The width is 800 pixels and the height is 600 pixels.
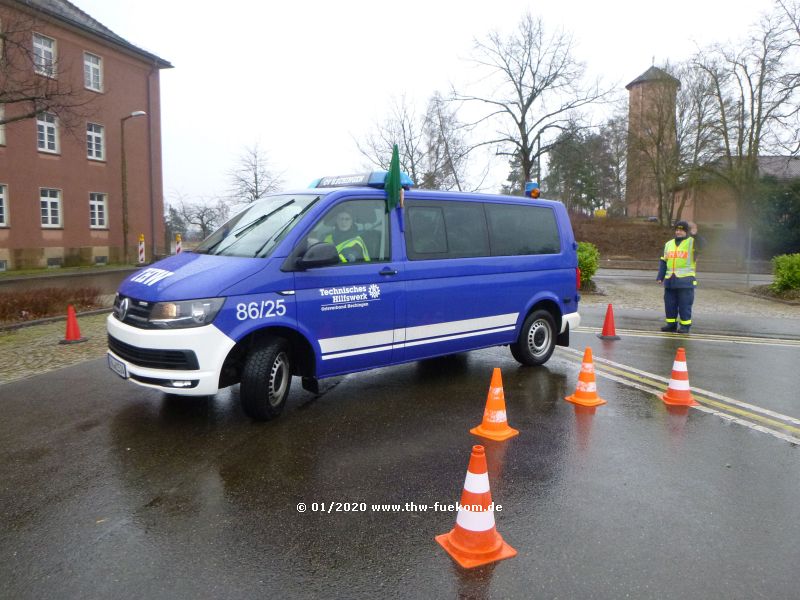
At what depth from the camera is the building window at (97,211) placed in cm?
3045

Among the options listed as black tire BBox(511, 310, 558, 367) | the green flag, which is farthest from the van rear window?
black tire BBox(511, 310, 558, 367)

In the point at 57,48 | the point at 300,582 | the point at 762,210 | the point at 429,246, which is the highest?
the point at 57,48

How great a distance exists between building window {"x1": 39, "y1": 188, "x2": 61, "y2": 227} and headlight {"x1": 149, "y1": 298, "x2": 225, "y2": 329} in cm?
2689

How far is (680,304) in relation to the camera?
1138 centimetres

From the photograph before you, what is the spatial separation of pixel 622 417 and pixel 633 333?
19.5ft

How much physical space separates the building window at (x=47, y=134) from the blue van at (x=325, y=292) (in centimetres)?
2599

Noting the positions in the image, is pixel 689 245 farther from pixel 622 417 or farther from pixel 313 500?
pixel 313 500

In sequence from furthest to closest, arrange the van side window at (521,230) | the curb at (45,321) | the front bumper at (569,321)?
the curb at (45,321), the front bumper at (569,321), the van side window at (521,230)

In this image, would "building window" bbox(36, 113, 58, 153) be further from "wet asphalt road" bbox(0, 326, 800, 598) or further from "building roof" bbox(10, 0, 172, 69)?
"wet asphalt road" bbox(0, 326, 800, 598)

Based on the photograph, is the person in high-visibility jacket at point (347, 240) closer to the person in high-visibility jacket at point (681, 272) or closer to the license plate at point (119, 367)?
the license plate at point (119, 367)

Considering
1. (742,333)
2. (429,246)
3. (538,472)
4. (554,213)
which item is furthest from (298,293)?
(742,333)

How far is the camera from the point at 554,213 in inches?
319

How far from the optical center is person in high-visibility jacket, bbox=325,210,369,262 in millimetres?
5832

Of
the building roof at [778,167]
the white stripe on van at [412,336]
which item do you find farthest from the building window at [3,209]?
the building roof at [778,167]
